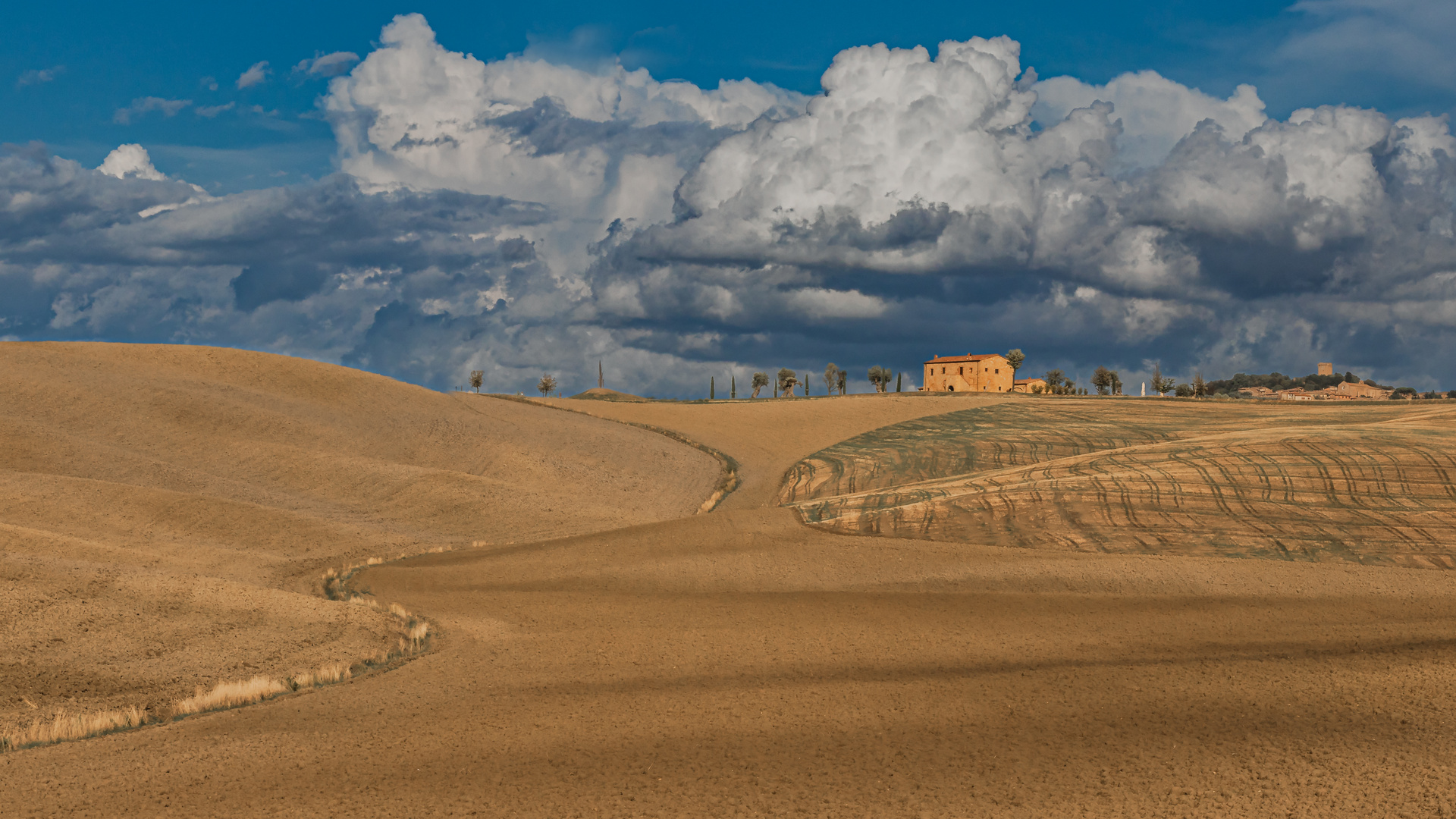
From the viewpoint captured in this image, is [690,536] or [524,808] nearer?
[524,808]

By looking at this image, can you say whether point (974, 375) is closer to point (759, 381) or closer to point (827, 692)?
point (759, 381)

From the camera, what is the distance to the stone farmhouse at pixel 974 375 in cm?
16962

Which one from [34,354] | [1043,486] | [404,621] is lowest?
[404,621]

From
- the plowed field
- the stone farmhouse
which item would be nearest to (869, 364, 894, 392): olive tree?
the stone farmhouse

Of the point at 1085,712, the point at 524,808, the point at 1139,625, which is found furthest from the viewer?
the point at 1139,625

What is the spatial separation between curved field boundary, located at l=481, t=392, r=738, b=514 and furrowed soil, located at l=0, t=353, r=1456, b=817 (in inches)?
773

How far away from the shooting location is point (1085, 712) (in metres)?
17.9

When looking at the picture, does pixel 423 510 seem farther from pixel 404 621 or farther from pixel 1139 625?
pixel 1139 625

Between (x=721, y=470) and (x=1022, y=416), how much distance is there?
102 feet

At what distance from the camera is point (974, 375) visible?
171 m

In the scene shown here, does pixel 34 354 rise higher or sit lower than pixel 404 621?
higher

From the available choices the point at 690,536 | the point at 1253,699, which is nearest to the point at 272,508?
the point at 690,536

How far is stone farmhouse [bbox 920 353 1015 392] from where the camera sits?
169625 millimetres

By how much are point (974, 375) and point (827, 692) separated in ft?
516
